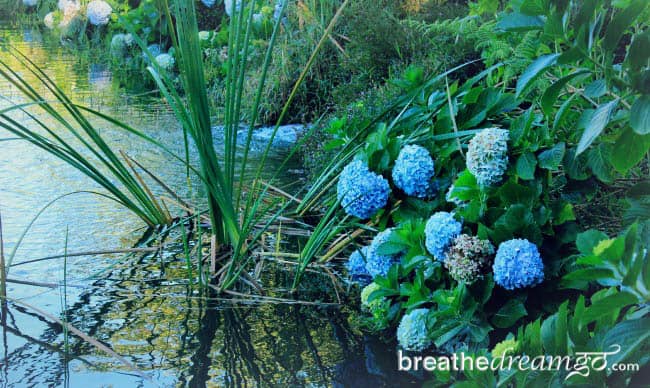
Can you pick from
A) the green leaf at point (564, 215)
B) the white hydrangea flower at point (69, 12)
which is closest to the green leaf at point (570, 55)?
the green leaf at point (564, 215)

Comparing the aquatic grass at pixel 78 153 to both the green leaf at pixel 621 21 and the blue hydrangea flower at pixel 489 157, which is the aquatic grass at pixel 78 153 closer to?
the blue hydrangea flower at pixel 489 157

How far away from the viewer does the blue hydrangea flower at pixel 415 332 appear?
1892mm

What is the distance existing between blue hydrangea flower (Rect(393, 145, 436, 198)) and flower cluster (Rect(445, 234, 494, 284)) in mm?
330

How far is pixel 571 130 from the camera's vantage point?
2.12 meters

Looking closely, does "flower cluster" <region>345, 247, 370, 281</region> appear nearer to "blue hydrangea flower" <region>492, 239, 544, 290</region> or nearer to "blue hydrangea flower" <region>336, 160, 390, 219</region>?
"blue hydrangea flower" <region>336, 160, 390, 219</region>

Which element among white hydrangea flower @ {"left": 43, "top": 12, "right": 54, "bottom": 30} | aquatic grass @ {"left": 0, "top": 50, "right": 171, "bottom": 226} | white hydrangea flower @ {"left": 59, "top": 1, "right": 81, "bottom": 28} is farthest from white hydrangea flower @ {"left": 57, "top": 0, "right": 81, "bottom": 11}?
aquatic grass @ {"left": 0, "top": 50, "right": 171, "bottom": 226}

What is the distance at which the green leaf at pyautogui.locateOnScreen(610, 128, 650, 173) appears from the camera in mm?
1225

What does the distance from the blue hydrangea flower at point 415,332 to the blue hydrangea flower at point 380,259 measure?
0.25 metres

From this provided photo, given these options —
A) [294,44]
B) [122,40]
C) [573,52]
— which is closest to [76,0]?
[122,40]

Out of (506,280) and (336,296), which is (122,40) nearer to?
(336,296)

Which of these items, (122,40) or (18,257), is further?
(122,40)

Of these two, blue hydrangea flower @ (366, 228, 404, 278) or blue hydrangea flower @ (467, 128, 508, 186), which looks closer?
blue hydrangea flower @ (467, 128, 508, 186)

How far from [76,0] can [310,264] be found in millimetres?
8800

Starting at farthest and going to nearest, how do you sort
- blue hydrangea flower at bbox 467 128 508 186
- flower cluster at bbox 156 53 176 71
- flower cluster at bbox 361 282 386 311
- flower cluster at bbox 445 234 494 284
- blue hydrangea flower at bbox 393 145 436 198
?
flower cluster at bbox 156 53 176 71 < blue hydrangea flower at bbox 393 145 436 198 < flower cluster at bbox 361 282 386 311 < blue hydrangea flower at bbox 467 128 508 186 < flower cluster at bbox 445 234 494 284
